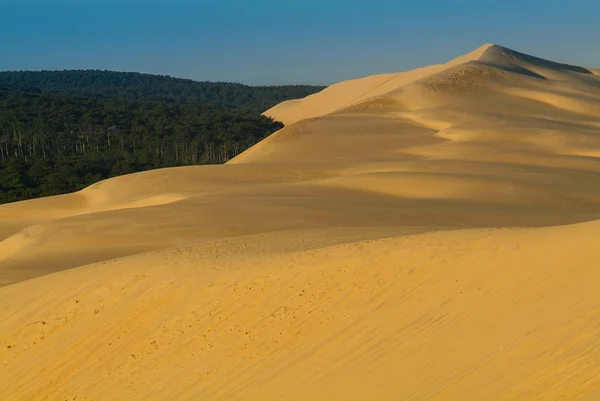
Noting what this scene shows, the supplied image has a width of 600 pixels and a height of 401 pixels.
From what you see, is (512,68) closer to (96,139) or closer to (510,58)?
(510,58)

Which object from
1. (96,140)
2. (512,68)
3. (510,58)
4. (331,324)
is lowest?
(331,324)

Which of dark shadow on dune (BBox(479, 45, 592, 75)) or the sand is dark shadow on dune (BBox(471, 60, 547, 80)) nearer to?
dark shadow on dune (BBox(479, 45, 592, 75))

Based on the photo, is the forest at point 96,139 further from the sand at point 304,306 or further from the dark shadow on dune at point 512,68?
the sand at point 304,306

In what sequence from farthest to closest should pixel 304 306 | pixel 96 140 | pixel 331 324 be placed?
1. pixel 96 140
2. pixel 304 306
3. pixel 331 324

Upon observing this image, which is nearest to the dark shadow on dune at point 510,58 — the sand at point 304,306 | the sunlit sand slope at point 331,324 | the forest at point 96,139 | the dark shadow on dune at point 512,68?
the dark shadow on dune at point 512,68

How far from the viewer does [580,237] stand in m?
10.8

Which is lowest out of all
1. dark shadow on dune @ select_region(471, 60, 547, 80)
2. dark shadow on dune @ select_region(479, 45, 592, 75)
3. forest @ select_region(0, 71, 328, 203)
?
forest @ select_region(0, 71, 328, 203)

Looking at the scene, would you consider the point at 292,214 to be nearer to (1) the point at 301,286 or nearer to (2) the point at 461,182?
(2) the point at 461,182

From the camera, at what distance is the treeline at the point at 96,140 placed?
60.3 meters

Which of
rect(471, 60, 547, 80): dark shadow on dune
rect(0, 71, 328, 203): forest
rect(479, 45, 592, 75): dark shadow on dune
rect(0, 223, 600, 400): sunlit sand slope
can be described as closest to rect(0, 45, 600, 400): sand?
rect(0, 223, 600, 400): sunlit sand slope

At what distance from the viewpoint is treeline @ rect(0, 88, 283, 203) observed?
60344 millimetres

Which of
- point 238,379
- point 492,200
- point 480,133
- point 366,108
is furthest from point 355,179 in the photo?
point 366,108

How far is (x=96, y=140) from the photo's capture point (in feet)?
290

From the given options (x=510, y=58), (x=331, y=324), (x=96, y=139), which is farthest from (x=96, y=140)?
(x=331, y=324)
